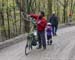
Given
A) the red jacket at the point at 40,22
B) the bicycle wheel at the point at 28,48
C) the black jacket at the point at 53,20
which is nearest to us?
the bicycle wheel at the point at 28,48

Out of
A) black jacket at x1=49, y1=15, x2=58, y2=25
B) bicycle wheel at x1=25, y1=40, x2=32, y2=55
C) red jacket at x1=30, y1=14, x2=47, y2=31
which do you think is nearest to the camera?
bicycle wheel at x1=25, y1=40, x2=32, y2=55

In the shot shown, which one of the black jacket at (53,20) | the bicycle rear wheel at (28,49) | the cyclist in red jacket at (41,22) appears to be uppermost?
the cyclist in red jacket at (41,22)

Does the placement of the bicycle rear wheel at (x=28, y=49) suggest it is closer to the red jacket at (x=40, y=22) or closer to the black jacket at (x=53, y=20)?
the red jacket at (x=40, y=22)

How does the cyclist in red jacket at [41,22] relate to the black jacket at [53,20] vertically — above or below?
above

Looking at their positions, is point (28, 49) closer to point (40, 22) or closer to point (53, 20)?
point (40, 22)

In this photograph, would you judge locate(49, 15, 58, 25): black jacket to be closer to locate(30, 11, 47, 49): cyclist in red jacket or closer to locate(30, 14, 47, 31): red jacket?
locate(30, 11, 47, 49): cyclist in red jacket

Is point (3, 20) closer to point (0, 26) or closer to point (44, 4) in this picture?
→ point (0, 26)

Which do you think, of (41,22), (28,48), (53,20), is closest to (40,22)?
(41,22)

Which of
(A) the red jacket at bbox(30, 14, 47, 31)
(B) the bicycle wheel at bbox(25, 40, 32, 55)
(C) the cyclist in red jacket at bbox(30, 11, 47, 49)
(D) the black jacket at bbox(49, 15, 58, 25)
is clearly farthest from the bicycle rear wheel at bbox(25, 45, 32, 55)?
(D) the black jacket at bbox(49, 15, 58, 25)

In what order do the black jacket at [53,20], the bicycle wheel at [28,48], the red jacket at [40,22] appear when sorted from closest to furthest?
the bicycle wheel at [28,48] < the red jacket at [40,22] < the black jacket at [53,20]

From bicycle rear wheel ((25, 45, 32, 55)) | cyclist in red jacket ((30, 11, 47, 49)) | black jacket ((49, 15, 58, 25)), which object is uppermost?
cyclist in red jacket ((30, 11, 47, 49))

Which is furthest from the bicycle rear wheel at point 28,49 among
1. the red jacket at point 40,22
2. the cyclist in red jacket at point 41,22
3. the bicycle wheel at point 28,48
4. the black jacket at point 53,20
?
the black jacket at point 53,20

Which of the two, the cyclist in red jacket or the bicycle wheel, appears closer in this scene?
the bicycle wheel

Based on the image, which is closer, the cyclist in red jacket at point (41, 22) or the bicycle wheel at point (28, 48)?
the bicycle wheel at point (28, 48)
